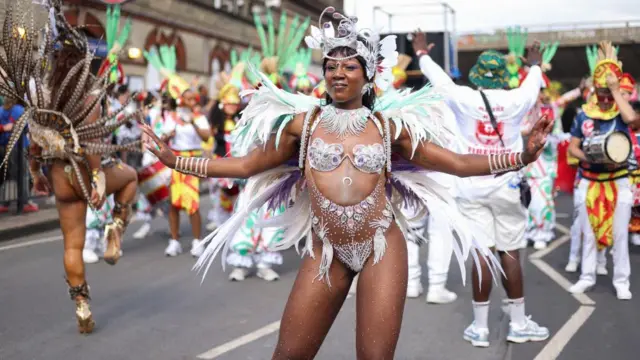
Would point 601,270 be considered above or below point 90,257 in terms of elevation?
below

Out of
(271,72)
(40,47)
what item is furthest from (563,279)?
(40,47)

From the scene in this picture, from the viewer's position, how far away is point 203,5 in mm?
28500

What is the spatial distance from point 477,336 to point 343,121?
8.49 ft

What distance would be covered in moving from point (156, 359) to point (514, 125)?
9.90 ft

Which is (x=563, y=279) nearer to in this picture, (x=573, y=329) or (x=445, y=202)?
(x=573, y=329)

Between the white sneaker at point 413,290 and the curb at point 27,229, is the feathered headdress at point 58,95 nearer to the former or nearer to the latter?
the white sneaker at point 413,290

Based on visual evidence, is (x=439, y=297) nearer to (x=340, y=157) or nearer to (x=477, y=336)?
(x=477, y=336)

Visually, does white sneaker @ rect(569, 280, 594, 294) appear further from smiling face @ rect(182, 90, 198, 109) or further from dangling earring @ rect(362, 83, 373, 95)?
smiling face @ rect(182, 90, 198, 109)

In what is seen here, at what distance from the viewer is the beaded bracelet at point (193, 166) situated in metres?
3.77

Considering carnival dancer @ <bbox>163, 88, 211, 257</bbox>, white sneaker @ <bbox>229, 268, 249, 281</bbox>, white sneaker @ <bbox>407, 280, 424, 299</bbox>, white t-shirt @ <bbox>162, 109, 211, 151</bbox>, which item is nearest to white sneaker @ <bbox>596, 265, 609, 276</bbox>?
white sneaker @ <bbox>407, 280, 424, 299</bbox>

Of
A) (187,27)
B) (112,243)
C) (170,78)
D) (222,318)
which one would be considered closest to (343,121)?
(112,243)

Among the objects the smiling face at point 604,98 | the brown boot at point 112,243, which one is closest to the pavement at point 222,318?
the brown boot at point 112,243

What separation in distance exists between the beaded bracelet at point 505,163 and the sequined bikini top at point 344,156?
536 mm

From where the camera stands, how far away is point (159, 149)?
12.2 feet
